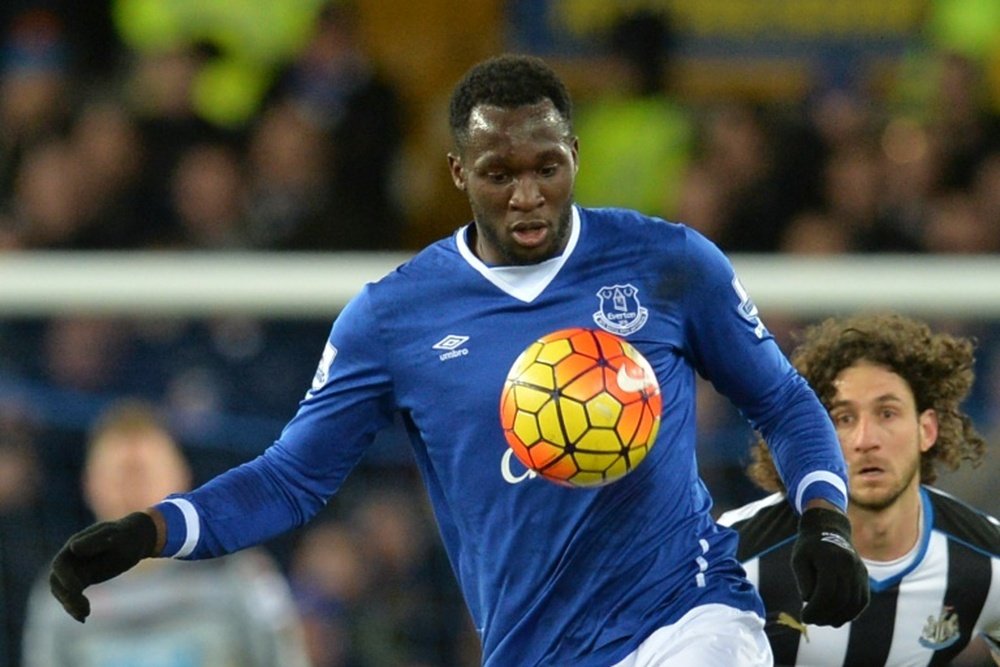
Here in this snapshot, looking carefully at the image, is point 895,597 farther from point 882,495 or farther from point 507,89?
point 507,89

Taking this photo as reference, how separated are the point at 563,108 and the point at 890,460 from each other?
1239 millimetres

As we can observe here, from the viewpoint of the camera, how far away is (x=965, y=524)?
16.6ft

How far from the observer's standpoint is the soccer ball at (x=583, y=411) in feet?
13.1

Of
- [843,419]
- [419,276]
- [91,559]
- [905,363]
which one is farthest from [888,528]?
[91,559]

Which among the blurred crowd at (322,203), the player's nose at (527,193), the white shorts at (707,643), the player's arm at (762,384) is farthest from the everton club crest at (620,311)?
the blurred crowd at (322,203)

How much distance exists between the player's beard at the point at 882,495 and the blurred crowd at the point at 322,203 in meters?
2.21

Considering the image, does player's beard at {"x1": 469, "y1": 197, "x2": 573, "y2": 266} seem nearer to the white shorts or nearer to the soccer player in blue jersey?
the soccer player in blue jersey

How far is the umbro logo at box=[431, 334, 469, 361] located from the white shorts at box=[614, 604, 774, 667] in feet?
2.22

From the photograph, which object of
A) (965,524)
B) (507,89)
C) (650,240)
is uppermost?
(507,89)

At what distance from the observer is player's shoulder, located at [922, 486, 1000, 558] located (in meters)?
5.00

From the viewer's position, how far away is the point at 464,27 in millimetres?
10539

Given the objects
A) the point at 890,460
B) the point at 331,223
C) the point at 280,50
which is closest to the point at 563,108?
the point at 890,460

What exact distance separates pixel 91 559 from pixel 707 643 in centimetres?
119

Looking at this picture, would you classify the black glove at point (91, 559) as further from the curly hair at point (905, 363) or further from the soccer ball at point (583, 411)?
the curly hair at point (905, 363)
